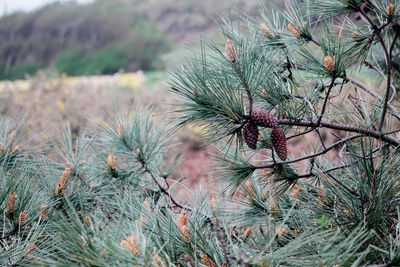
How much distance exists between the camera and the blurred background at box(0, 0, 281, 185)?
4039mm

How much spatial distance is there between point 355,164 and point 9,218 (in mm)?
662

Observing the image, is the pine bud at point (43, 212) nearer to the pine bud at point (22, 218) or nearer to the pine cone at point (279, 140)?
the pine bud at point (22, 218)

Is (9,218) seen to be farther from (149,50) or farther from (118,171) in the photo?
(149,50)

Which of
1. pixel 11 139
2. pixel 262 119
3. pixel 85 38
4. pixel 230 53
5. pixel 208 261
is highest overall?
pixel 85 38

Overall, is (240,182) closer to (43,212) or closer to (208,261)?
(208,261)

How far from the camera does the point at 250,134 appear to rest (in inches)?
21.8

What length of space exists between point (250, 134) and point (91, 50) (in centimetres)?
1208

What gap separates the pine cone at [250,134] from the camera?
1.81 feet

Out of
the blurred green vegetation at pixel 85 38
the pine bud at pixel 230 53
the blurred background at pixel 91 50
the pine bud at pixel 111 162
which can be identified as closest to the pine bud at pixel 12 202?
→ the pine bud at pixel 111 162

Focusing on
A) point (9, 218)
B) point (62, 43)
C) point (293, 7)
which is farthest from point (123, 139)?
point (62, 43)

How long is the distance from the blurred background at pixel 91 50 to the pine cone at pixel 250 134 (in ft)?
9.05

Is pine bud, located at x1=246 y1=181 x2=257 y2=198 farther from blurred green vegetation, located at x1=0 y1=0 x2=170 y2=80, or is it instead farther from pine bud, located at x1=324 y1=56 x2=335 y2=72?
blurred green vegetation, located at x1=0 y1=0 x2=170 y2=80

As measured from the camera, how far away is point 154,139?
0.90m

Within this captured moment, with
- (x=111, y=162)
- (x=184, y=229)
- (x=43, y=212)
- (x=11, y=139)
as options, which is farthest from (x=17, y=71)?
(x=184, y=229)
